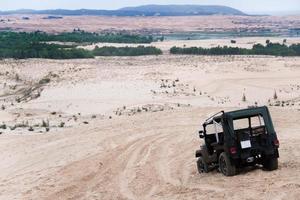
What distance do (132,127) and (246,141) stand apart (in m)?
10.6

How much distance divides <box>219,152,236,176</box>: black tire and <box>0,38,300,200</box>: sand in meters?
0.19

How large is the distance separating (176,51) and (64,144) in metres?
47.5

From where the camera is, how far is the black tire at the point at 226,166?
44.2 feet

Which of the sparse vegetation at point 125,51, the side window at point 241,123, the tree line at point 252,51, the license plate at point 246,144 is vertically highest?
the side window at point 241,123

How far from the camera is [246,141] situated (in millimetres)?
13461

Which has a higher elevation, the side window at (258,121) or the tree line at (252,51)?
the side window at (258,121)

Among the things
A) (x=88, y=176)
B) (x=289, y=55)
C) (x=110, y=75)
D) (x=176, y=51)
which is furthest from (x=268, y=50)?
(x=88, y=176)

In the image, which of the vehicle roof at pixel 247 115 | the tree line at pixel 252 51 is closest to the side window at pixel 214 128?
the vehicle roof at pixel 247 115

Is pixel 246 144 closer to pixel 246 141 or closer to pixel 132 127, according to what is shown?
pixel 246 141

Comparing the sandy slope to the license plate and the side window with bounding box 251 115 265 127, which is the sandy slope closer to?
the license plate

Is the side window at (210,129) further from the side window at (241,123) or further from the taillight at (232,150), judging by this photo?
the taillight at (232,150)

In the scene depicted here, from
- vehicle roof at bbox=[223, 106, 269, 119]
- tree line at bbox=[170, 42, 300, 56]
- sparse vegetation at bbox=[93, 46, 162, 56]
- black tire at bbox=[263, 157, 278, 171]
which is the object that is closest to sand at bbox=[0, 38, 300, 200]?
black tire at bbox=[263, 157, 278, 171]

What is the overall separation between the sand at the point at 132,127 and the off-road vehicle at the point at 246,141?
12.7 inches

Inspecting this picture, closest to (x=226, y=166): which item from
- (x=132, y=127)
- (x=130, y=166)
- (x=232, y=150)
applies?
(x=232, y=150)
